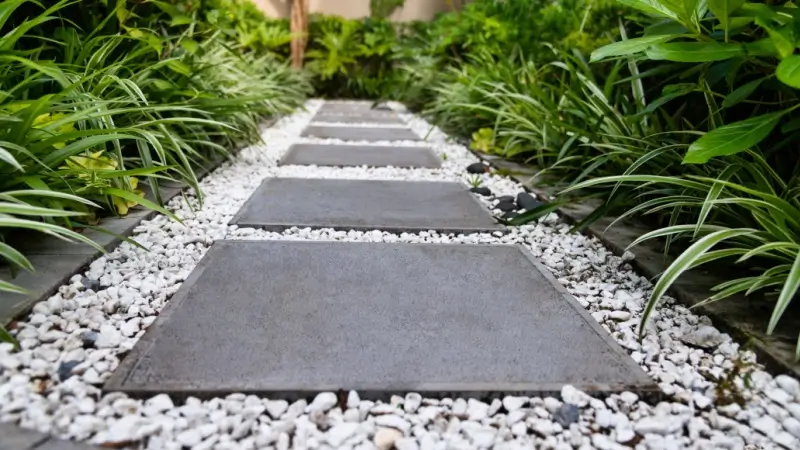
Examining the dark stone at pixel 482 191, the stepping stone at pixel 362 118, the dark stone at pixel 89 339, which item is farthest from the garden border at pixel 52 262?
the stepping stone at pixel 362 118

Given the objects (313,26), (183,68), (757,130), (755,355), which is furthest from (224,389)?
(313,26)

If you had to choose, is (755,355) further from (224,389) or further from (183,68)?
(183,68)

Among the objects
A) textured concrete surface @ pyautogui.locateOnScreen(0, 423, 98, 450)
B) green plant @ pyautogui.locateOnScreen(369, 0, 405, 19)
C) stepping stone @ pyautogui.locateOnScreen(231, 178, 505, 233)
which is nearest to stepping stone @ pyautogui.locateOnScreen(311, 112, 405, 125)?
stepping stone @ pyautogui.locateOnScreen(231, 178, 505, 233)

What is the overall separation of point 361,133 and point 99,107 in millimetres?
2570

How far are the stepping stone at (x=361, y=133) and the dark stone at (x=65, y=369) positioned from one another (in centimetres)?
297

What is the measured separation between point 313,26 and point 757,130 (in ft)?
21.2

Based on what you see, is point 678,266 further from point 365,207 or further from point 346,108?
point 346,108

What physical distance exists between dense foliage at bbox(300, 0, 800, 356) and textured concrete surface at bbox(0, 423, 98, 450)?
95cm

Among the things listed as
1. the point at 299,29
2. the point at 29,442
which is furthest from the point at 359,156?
the point at 299,29

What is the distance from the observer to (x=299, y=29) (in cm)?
680

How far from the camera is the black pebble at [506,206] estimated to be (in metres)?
2.17

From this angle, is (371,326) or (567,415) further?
(371,326)

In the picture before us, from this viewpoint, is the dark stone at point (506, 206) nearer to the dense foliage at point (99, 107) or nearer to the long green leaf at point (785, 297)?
the dense foliage at point (99, 107)

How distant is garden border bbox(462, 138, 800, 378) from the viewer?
1.13 m
